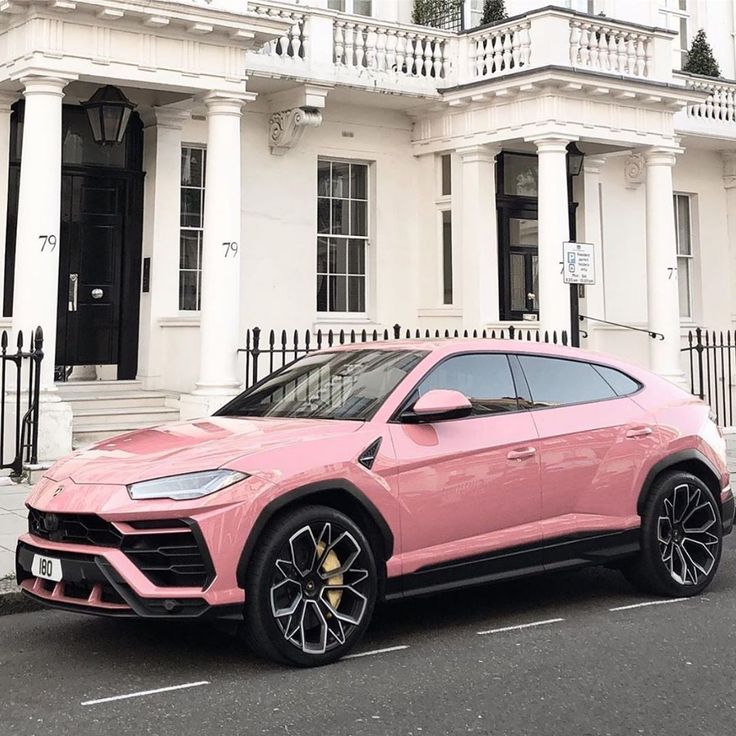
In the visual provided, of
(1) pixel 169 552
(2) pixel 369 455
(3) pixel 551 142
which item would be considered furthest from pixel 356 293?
(1) pixel 169 552

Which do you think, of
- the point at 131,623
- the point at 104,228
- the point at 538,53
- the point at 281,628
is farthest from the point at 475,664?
the point at 538,53

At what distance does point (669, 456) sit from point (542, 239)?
912 cm

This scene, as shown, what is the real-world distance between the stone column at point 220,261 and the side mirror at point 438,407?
24.1ft

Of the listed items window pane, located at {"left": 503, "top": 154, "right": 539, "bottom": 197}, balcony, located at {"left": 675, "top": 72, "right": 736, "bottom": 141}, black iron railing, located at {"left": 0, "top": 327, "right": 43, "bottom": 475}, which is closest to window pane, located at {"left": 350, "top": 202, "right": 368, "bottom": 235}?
window pane, located at {"left": 503, "top": 154, "right": 539, "bottom": 197}

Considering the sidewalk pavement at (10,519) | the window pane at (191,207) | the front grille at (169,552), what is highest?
the window pane at (191,207)

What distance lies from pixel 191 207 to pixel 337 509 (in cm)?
1065

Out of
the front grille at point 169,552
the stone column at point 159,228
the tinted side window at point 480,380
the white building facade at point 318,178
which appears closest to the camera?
the front grille at point 169,552

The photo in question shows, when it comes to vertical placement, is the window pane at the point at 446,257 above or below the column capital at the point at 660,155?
below

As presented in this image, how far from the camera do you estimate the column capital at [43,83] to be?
11773 mm

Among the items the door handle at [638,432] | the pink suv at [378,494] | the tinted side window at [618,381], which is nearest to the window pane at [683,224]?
the pink suv at [378,494]

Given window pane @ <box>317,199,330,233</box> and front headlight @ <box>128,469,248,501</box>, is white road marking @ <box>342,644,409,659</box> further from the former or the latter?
window pane @ <box>317,199,330,233</box>

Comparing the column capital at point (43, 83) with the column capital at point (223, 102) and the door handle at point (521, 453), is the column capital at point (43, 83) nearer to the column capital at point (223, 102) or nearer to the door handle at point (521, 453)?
the column capital at point (223, 102)

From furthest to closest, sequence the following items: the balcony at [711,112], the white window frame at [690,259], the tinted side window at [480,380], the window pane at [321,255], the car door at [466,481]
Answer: the white window frame at [690,259] → the balcony at [711,112] → the window pane at [321,255] → the tinted side window at [480,380] → the car door at [466,481]

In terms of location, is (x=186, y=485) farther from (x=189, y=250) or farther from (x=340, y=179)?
(x=340, y=179)
